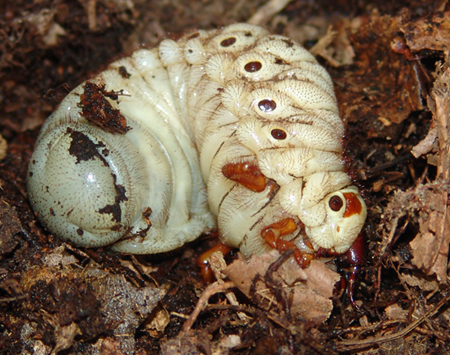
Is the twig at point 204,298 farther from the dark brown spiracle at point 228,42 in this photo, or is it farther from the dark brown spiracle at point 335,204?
the dark brown spiracle at point 228,42

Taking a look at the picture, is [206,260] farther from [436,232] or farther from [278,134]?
[436,232]

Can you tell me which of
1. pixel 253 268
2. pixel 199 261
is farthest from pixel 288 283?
pixel 199 261

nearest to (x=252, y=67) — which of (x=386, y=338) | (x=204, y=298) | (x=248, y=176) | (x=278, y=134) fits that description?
(x=278, y=134)

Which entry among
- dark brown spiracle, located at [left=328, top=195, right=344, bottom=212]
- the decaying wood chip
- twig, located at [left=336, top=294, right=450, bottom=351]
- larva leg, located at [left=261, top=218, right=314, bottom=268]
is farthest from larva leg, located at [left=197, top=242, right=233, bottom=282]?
the decaying wood chip

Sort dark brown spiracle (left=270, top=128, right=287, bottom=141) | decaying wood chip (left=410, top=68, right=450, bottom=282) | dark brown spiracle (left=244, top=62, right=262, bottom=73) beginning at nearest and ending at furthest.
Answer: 1. decaying wood chip (left=410, top=68, right=450, bottom=282)
2. dark brown spiracle (left=270, top=128, right=287, bottom=141)
3. dark brown spiracle (left=244, top=62, right=262, bottom=73)

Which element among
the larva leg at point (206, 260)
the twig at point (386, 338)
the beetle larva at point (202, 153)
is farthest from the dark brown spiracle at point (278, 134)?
the twig at point (386, 338)

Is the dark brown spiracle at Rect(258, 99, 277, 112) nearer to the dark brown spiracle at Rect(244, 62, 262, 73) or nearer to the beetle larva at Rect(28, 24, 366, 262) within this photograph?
the beetle larva at Rect(28, 24, 366, 262)

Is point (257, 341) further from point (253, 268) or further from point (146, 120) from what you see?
point (146, 120)

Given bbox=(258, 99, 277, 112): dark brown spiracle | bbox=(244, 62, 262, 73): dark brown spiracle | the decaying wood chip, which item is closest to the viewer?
the decaying wood chip
